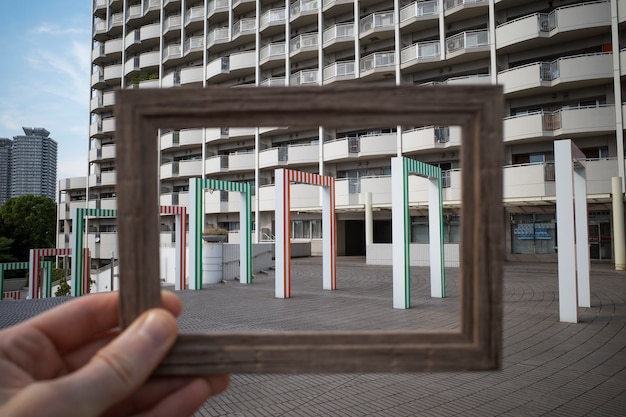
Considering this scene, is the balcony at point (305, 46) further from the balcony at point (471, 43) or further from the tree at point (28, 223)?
the tree at point (28, 223)

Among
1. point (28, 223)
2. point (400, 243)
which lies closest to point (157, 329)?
point (400, 243)

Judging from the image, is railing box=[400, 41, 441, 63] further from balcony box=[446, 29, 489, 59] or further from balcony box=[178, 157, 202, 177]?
balcony box=[178, 157, 202, 177]

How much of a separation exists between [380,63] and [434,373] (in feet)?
75.9

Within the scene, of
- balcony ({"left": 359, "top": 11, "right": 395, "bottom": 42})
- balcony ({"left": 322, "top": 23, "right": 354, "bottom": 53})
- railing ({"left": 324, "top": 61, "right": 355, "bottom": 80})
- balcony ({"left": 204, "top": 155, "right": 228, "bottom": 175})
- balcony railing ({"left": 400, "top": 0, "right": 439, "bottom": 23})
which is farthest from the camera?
balcony ({"left": 204, "top": 155, "right": 228, "bottom": 175})

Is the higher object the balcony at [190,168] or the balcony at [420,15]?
the balcony at [420,15]

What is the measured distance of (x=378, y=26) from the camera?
84.8 ft

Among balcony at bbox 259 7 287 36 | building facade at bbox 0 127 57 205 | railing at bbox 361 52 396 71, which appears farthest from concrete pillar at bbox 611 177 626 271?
building facade at bbox 0 127 57 205

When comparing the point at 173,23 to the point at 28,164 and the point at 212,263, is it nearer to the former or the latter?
the point at 212,263

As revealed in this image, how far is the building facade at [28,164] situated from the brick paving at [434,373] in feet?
313

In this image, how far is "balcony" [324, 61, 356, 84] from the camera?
26719mm

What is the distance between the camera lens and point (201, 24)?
116 ft

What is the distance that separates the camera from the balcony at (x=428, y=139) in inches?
902

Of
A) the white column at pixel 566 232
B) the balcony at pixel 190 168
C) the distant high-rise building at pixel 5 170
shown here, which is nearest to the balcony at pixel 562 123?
the white column at pixel 566 232

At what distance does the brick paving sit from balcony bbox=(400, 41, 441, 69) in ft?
52.6
